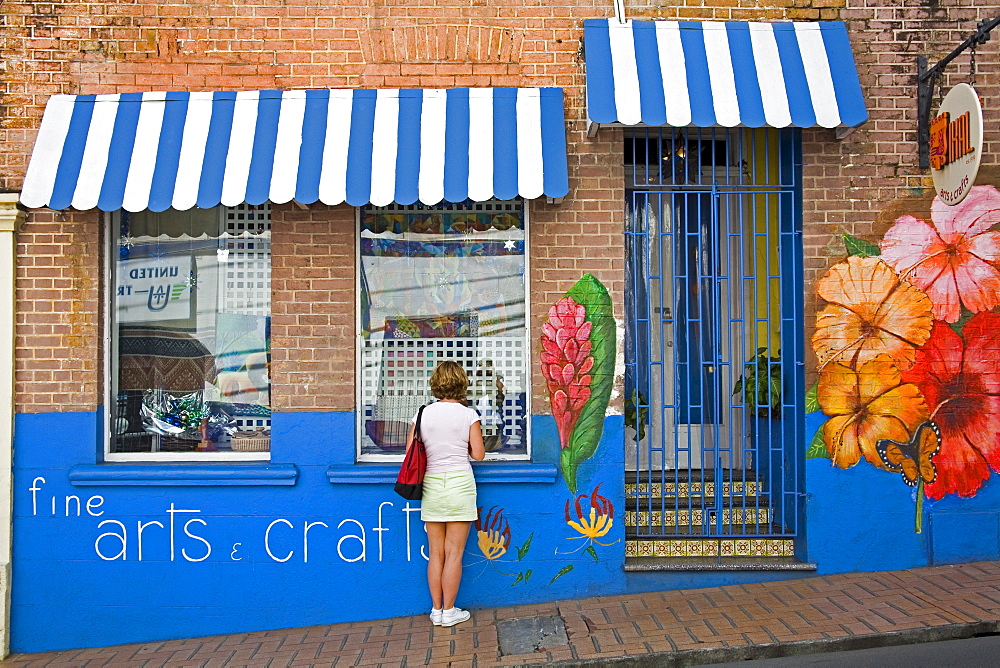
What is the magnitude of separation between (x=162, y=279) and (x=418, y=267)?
74.2 inches

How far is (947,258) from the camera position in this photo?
586 centimetres

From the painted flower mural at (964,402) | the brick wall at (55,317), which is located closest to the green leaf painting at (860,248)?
the painted flower mural at (964,402)

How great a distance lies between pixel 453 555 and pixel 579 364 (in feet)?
5.12

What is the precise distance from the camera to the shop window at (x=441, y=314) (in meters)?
6.00

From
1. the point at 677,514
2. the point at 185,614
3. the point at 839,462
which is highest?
the point at 839,462

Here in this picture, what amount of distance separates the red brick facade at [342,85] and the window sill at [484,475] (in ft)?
1.44

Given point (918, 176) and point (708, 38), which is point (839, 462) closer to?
point (918, 176)

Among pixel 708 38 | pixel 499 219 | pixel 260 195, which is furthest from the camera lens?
pixel 499 219

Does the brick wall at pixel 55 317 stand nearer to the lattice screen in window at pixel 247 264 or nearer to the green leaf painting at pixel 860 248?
the lattice screen in window at pixel 247 264

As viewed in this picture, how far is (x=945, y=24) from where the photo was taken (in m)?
5.92

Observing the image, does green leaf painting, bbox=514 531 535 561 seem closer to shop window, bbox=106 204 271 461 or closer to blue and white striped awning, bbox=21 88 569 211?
shop window, bbox=106 204 271 461

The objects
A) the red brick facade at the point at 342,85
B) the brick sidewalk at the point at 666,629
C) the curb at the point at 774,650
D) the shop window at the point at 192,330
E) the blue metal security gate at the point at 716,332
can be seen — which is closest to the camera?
the curb at the point at 774,650

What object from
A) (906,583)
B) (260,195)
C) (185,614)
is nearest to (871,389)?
(906,583)

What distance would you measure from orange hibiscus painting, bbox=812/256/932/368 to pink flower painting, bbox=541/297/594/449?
165 centimetres
